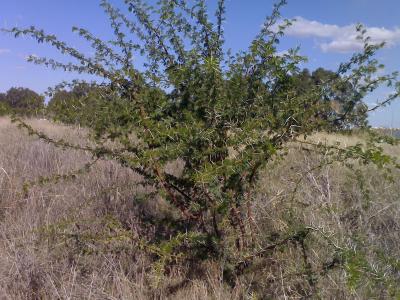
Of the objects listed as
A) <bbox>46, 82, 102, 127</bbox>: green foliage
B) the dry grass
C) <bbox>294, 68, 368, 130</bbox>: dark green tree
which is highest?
<bbox>294, 68, 368, 130</bbox>: dark green tree

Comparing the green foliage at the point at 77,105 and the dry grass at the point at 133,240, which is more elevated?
the green foliage at the point at 77,105

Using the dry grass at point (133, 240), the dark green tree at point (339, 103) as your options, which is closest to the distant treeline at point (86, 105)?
the dark green tree at point (339, 103)

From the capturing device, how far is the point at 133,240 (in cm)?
299

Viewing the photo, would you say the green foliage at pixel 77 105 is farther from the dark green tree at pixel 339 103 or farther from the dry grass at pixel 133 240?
the dark green tree at pixel 339 103

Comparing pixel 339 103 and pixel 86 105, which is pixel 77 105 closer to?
pixel 86 105

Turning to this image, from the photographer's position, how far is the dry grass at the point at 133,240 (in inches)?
109

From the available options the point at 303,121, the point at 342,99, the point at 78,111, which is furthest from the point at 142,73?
the point at 342,99

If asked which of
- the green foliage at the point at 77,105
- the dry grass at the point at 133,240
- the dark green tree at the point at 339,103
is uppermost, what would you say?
the dark green tree at the point at 339,103

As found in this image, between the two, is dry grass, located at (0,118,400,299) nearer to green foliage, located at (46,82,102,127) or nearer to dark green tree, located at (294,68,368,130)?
dark green tree, located at (294,68,368,130)

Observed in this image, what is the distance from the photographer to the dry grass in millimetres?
2764

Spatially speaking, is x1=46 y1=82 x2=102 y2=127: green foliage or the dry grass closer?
the dry grass

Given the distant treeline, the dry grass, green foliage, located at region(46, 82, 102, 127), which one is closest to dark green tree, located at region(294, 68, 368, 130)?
the distant treeline

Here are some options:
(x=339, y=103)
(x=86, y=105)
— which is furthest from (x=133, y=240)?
(x=339, y=103)

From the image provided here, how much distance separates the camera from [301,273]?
2699 mm
